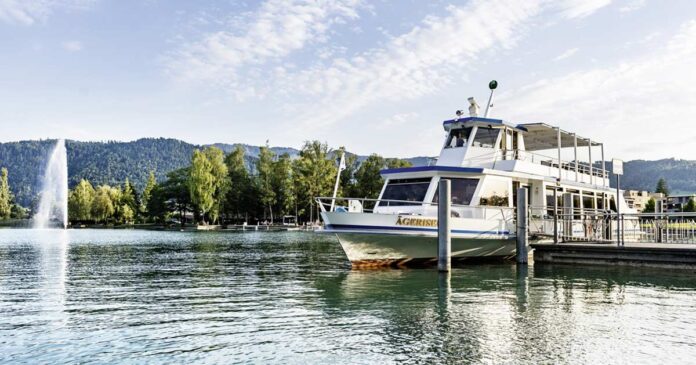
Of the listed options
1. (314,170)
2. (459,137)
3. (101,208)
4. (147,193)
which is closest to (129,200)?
(101,208)

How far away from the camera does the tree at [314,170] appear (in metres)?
79.9

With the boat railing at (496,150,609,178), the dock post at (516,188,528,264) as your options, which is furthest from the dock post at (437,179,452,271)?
the boat railing at (496,150,609,178)

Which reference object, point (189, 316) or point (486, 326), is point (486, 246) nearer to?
point (486, 326)

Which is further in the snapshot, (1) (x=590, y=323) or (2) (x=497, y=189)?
(2) (x=497, y=189)

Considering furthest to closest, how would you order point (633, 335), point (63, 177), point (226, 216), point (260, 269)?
point (226, 216) < point (63, 177) < point (260, 269) < point (633, 335)

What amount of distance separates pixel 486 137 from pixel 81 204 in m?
93.0

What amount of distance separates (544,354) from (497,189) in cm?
1220

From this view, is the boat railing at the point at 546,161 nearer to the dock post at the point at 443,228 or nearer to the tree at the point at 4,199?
the dock post at the point at 443,228

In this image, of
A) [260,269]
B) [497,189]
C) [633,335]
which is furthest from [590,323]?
[260,269]

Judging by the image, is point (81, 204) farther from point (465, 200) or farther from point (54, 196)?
point (465, 200)

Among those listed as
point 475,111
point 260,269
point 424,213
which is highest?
point 475,111

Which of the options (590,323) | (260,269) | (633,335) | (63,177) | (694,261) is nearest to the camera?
(633,335)

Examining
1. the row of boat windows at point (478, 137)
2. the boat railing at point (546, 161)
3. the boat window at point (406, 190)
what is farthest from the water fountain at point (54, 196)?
the boat railing at point (546, 161)

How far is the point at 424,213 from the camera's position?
18156 mm
